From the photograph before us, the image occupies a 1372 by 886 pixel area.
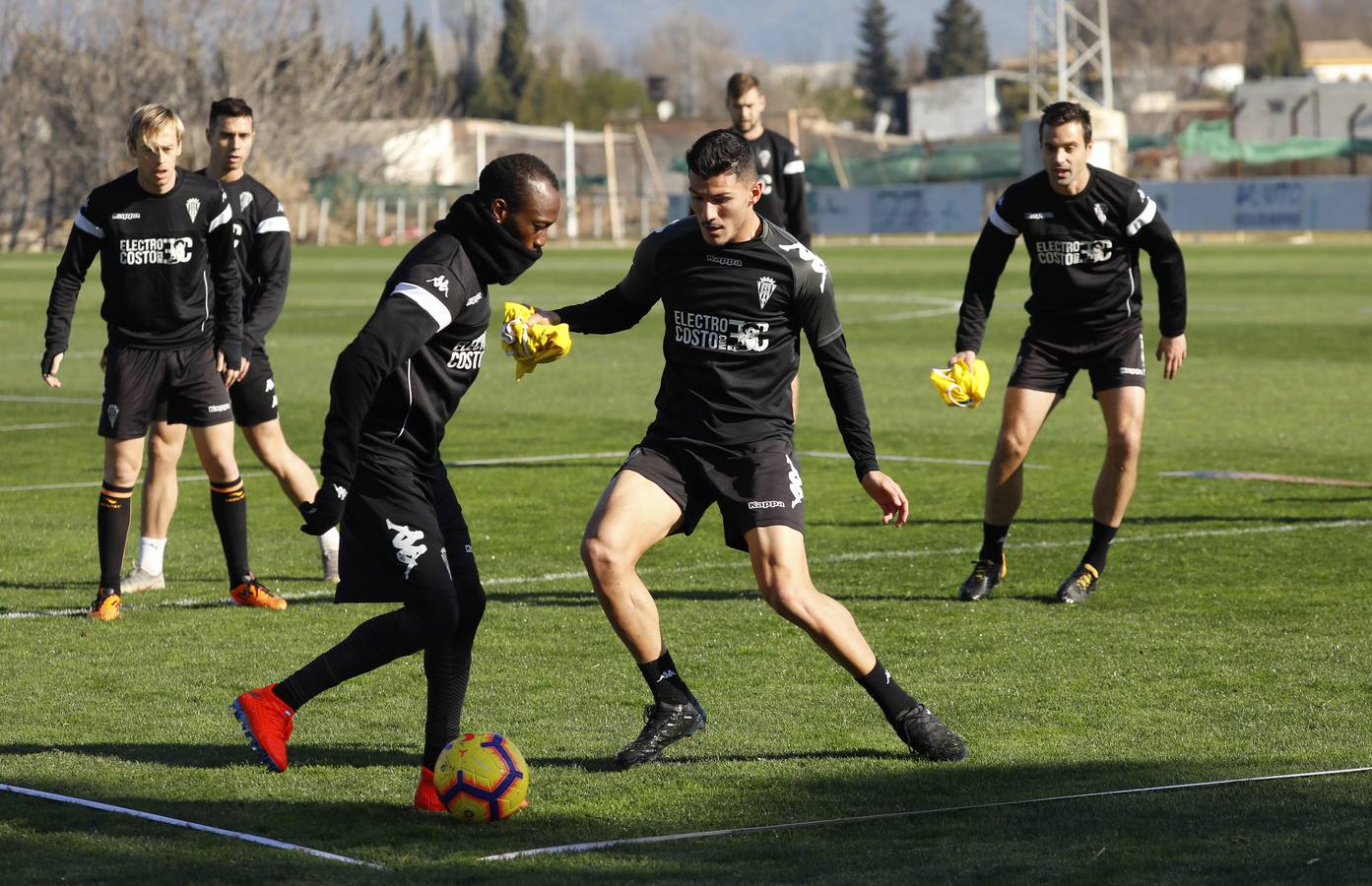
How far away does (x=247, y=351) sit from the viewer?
939cm

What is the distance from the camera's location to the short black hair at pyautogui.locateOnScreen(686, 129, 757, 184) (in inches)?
239

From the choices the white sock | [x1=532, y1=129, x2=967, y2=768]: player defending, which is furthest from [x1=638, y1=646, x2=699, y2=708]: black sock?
the white sock

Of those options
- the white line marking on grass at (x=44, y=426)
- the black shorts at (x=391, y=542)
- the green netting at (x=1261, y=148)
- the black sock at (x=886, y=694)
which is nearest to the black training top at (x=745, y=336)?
the black sock at (x=886, y=694)

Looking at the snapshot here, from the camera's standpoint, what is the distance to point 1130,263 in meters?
9.23

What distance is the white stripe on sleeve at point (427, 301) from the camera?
555 cm

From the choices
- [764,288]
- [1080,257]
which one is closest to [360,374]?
[764,288]

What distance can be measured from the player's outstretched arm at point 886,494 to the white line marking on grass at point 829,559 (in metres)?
3.66

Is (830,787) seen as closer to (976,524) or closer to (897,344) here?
(976,524)

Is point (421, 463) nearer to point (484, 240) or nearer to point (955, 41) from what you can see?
point (484, 240)

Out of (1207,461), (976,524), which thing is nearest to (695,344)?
(976,524)

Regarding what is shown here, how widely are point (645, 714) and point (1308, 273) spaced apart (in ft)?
111

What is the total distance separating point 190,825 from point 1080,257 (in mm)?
5172

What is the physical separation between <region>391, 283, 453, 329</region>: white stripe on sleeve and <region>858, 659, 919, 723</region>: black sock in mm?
1783

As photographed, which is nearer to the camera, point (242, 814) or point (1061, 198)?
point (242, 814)
